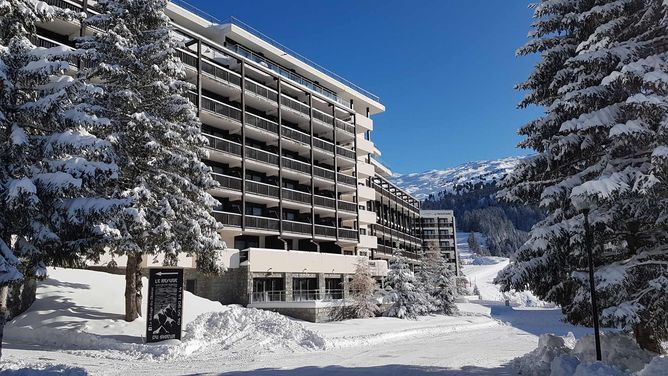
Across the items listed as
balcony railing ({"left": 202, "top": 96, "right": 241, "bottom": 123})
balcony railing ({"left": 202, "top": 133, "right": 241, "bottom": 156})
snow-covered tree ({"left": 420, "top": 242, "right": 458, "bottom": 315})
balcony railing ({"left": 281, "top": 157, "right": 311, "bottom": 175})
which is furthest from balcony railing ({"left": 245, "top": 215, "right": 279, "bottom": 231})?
snow-covered tree ({"left": 420, "top": 242, "right": 458, "bottom": 315})

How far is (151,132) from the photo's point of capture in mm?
21094

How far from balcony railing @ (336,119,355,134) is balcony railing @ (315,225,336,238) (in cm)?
1092

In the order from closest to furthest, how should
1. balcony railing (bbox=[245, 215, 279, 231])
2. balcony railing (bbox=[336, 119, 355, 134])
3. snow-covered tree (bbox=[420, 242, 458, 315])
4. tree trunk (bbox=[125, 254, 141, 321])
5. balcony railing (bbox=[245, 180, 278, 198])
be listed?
tree trunk (bbox=[125, 254, 141, 321]) < balcony railing (bbox=[245, 215, 279, 231]) < balcony railing (bbox=[245, 180, 278, 198]) < snow-covered tree (bbox=[420, 242, 458, 315]) < balcony railing (bbox=[336, 119, 355, 134])

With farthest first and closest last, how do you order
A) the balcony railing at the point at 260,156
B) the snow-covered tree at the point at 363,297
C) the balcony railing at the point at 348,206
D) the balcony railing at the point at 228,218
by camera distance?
the balcony railing at the point at 348,206, the balcony railing at the point at 260,156, the balcony railing at the point at 228,218, the snow-covered tree at the point at 363,297

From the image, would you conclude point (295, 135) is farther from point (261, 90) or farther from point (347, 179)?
point (347, 179)

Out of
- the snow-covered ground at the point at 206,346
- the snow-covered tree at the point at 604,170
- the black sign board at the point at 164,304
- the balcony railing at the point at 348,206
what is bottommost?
the snow-covered ground at the point at 206,346

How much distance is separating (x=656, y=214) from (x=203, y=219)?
16352 millimetres

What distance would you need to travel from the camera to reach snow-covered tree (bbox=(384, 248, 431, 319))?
38375 mm

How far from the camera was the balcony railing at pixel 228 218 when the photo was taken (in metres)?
35.7

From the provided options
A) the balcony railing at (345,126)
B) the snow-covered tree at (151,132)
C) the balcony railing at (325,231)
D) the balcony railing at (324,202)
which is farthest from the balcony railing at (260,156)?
the snow-covered tree at (151,132)

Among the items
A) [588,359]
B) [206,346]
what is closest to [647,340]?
[588,359]

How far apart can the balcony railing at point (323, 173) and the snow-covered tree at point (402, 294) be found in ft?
34.7

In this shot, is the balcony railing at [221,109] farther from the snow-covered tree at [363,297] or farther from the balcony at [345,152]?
the snow-covered tree at [363,297]

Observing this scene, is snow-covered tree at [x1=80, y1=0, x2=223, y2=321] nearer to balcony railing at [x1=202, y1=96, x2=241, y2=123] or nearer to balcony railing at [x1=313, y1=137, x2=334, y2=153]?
balcony railing at [x1=202, y1=96, x2=241, y2=123]
